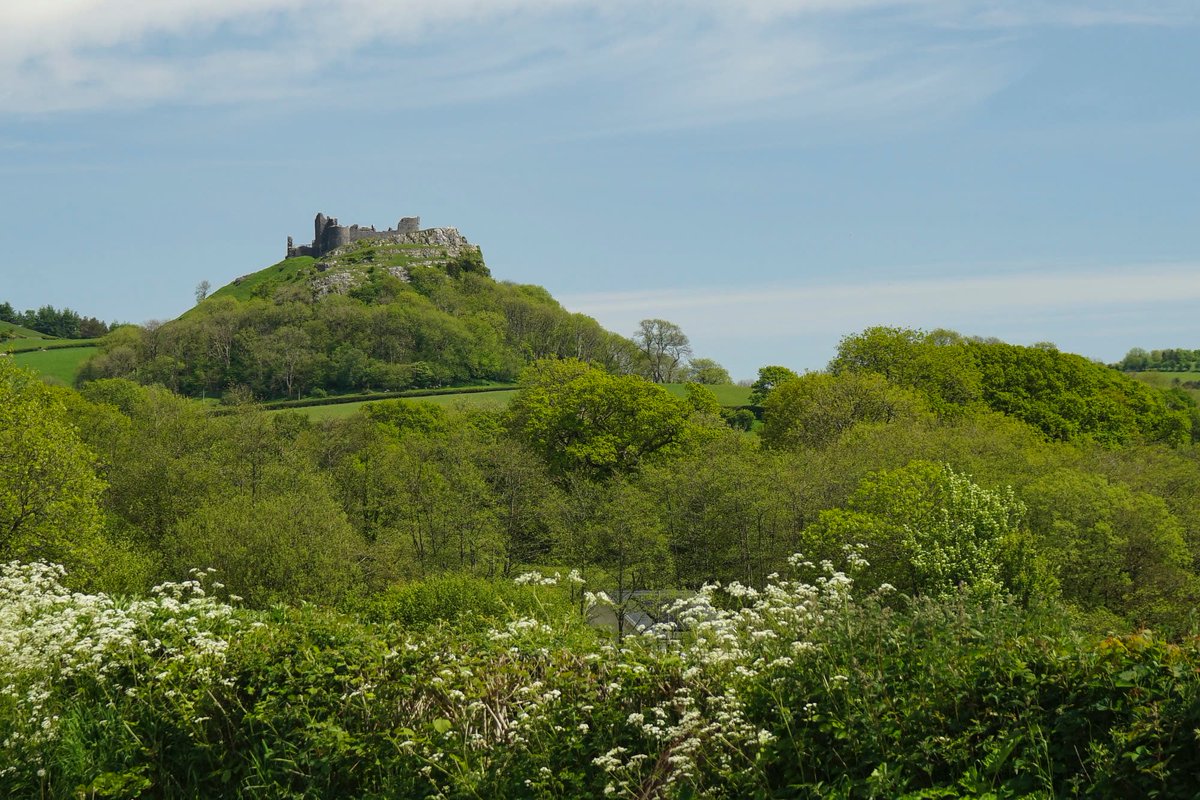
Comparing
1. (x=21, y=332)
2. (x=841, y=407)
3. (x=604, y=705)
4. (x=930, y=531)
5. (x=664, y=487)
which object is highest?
(x=21, y=332)

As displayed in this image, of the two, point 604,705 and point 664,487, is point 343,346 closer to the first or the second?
point 664,487

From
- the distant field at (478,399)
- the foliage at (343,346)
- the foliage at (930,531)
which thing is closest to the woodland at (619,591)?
the foliage at (930,531)

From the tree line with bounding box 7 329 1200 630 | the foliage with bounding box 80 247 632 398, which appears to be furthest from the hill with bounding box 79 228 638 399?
the tree line with bounding box 7 329 1200 630

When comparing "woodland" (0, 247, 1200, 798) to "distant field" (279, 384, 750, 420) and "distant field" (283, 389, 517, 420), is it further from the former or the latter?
"distant field" (279, 384, 750, 420)

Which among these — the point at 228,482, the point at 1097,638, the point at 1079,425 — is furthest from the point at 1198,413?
the point at 1097,638

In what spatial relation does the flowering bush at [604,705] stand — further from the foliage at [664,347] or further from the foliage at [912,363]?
the foliage at [664,347]

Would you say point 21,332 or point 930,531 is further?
point 21,332

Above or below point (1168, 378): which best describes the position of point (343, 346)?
above

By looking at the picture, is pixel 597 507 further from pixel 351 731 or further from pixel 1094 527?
pixel 351 731

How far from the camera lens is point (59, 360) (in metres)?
130

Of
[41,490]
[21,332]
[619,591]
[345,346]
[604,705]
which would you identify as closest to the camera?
[604,705]

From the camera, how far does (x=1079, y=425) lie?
66.1 meters

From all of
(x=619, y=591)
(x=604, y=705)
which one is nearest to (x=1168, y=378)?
(x=619, y=591)

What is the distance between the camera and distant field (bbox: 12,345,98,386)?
122 metres
